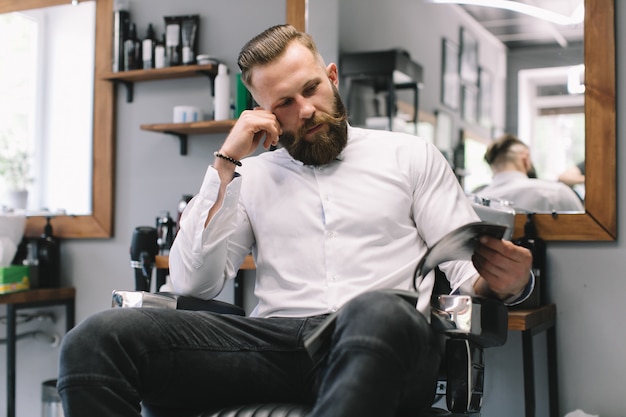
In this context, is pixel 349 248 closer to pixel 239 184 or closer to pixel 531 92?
pixel 239 184

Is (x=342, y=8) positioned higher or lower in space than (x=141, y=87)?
higher

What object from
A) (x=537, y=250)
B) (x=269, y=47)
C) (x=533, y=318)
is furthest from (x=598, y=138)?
(x=269, y=47)

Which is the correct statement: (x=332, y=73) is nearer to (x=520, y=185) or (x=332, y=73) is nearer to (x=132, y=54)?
(x=520, y=185)

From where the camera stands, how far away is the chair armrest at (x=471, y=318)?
1287mm

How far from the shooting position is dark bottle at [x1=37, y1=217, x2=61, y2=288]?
3.36 meters

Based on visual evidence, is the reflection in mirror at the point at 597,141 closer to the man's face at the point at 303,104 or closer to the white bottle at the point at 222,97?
the man's face at the point at 303,104

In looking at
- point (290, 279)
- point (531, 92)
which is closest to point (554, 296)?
point (531, 92)

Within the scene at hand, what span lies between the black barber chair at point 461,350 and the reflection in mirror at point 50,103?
7.74 feet

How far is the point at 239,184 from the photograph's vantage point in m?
1.76

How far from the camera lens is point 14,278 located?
10.4ft

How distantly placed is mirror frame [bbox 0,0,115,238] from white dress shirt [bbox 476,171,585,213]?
1.78 meters

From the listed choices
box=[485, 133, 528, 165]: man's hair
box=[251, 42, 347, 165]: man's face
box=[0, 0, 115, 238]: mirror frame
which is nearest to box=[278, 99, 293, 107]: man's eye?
box=[251, 42, 347, 165]: man's face

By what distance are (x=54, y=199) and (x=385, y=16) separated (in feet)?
6.33

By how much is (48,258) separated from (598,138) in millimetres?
2575
